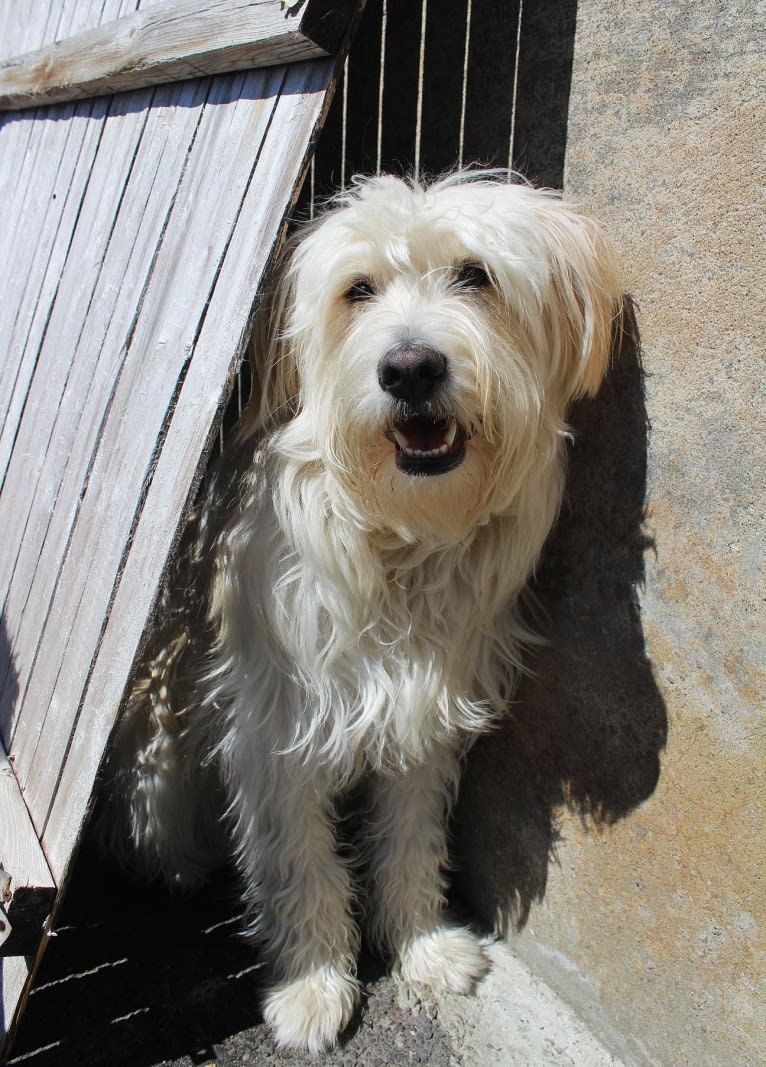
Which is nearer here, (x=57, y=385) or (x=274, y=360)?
(x=274, y=360)

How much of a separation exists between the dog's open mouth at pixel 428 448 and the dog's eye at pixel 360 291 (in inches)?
14.2

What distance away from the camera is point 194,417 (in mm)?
1975

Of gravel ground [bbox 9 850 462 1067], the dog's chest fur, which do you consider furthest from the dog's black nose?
gravel ground [bbox 9 850 462 1067]

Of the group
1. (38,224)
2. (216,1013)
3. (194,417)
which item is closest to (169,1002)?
(216,1013)

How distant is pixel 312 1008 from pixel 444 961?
1.48 ft

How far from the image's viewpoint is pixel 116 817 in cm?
298

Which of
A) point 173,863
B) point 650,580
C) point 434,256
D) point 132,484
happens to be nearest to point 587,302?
point 434,256

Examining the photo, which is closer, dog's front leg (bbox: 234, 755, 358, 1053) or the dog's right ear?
the dog's right ear

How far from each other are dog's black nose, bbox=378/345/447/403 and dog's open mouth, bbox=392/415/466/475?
10cm

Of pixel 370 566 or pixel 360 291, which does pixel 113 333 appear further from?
pixel 370 566

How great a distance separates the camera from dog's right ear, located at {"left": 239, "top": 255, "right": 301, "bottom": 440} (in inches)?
87.4

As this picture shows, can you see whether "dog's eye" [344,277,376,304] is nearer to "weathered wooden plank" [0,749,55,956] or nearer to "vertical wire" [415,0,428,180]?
"vertical wire" [415,0,428,180]

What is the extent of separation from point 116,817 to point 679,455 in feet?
7.32

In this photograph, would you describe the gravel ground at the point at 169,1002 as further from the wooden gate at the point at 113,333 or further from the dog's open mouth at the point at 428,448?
the dog's open mouth at the point at 428,448
